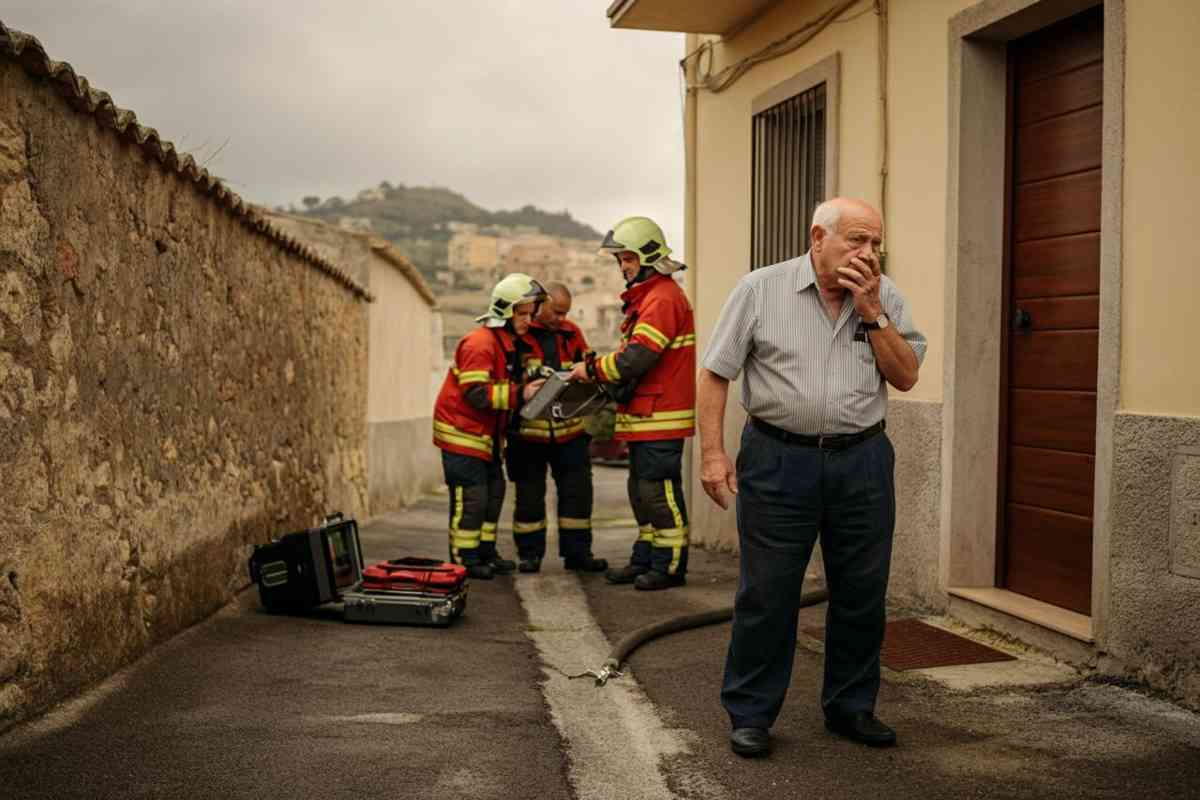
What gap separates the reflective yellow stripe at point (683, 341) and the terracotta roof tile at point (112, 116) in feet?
9.05

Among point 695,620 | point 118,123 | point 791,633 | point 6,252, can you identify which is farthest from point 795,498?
point 118,123

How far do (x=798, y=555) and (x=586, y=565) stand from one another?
4.55 meters

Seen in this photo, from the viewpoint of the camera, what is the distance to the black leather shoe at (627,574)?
8.25 metres

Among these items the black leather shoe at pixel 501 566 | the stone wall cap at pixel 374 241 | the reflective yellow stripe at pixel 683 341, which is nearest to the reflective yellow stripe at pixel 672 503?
the reflective yellow stripe at pixel 683 341

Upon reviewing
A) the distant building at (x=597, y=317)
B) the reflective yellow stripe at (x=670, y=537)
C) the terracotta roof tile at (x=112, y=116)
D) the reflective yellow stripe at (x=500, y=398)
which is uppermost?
the distant building at (x=597, y=317)

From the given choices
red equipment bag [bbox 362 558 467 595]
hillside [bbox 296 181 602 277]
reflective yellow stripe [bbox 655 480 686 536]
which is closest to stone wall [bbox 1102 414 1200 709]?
reflective yellow stripe [bbox 655 480 686 536]

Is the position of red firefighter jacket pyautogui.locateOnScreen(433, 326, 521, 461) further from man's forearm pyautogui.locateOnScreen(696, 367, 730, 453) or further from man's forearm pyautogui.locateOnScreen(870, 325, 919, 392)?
man's forearm pyautogui.locateOnScreen(870, 325, 919, 392)

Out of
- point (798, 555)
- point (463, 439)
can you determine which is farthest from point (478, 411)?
point (798, 555)

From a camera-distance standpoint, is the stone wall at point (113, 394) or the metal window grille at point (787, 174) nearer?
the stone wall at point (113, 394)

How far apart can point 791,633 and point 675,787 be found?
74 cm

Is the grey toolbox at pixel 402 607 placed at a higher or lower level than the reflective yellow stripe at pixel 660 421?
lower

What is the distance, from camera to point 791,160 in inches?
364

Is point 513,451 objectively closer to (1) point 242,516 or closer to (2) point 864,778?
(1) point 242,516

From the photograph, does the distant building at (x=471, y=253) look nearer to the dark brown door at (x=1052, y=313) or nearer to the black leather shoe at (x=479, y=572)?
the black leather shoe at (x=479, y=572)
